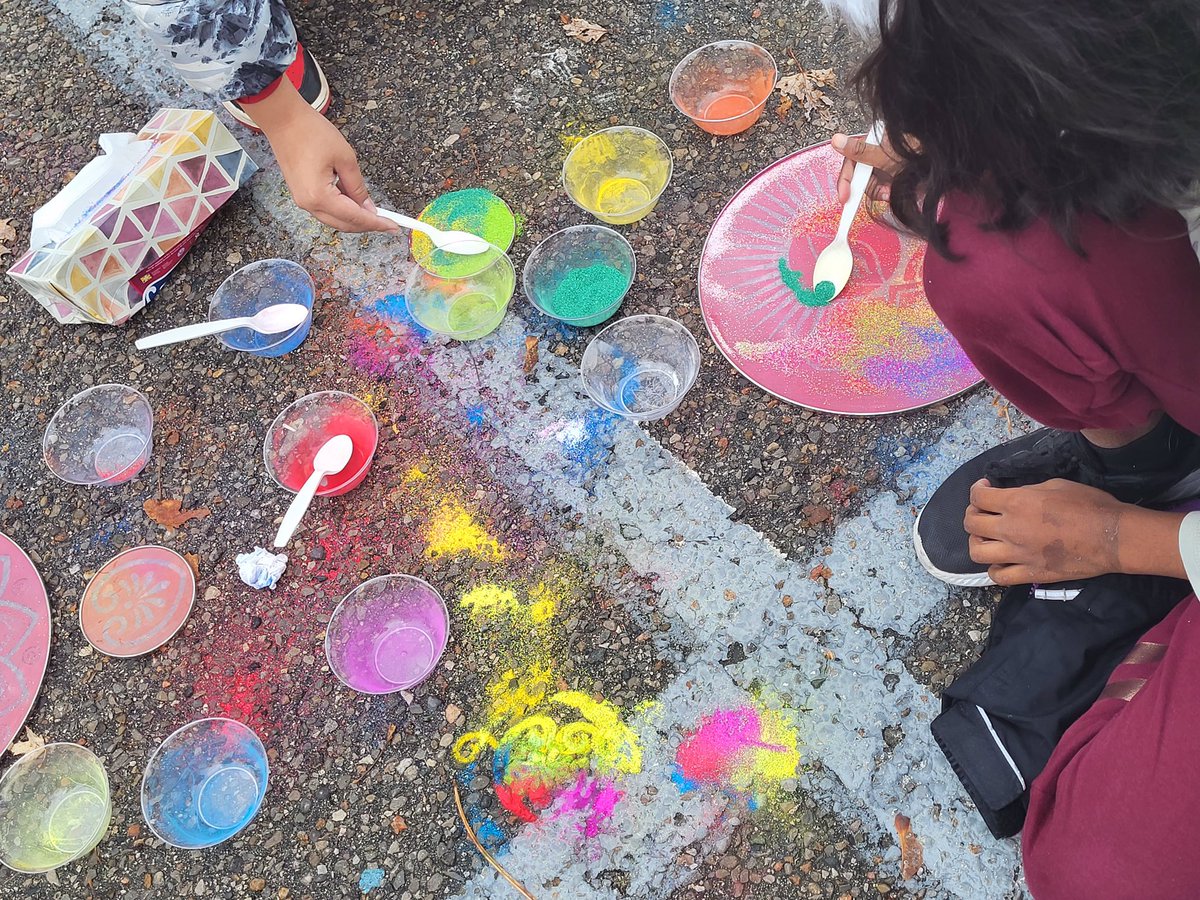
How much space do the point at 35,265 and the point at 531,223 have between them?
937 millimetres

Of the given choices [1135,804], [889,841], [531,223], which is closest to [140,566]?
[531,223]

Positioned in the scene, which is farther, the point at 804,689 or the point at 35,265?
the point at 35,265

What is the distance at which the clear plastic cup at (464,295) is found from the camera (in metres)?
1.72

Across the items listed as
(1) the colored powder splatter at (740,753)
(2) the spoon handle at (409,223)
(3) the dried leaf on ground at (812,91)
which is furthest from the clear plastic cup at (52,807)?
(3) the dried leaf on ground at (812,91)

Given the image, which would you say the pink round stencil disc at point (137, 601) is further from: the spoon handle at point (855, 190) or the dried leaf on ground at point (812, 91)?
the dried leaf on ground at point (812, 91)

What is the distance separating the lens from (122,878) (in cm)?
141

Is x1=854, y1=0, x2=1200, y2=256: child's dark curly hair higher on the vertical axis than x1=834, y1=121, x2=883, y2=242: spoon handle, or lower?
higher

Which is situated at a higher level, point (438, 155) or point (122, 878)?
point (438, 155)

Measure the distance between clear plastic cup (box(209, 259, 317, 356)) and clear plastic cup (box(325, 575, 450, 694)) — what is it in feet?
1.92

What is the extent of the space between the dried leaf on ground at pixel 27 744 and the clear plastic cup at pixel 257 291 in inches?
30.4

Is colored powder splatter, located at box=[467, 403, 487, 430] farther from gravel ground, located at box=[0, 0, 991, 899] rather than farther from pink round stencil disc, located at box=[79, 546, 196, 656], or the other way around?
pink round stencil disc, located at box=[79, 546, 196, 656]

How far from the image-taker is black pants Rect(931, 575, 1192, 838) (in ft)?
3.97

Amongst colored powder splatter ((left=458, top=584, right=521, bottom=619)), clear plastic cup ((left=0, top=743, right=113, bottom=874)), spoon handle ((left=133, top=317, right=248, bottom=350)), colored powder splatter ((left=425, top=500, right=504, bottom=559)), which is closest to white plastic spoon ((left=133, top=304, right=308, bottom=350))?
spoon handle ((left=133, top=317, right=248, bottom=350))

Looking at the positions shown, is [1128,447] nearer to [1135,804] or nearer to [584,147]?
[1135,804]
